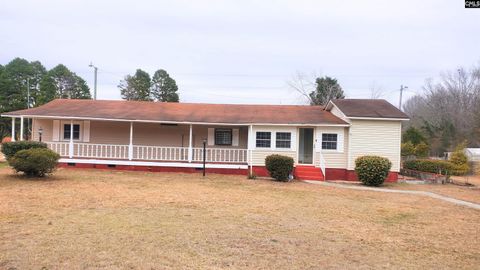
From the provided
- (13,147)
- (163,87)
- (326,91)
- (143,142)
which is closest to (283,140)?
(143,142)

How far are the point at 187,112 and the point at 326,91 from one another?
24027 millimetres

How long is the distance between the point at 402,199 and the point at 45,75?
4951 cm

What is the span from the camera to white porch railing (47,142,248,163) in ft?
62.1

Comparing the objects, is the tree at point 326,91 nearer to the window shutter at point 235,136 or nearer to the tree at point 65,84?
the window shutter at point 235,136

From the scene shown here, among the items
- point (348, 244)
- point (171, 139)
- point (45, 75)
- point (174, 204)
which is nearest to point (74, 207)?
point (174, 204)

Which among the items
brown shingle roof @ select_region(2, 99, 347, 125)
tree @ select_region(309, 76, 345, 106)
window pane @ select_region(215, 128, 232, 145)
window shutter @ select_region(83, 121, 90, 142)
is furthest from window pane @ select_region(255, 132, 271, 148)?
tree @ select_region(309, 76, 345, 106)

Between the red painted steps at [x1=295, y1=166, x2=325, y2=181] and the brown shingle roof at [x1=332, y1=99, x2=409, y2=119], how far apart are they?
10.2 feet

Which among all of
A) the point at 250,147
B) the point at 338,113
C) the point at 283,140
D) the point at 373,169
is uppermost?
the point at 338,113

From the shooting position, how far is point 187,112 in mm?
21125

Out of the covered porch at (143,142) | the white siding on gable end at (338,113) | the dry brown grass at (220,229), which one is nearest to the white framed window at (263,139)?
the covered porch at (143,142)

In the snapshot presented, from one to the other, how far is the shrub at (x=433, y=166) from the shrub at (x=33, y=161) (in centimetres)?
2054

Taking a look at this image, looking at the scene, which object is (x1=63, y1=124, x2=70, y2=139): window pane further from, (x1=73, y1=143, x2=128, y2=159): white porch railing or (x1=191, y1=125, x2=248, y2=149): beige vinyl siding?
(x1=191, y1=125, x2=248, y2=149): beige vinyl siding

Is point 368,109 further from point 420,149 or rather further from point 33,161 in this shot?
point 33,161

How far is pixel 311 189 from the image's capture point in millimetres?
14562
